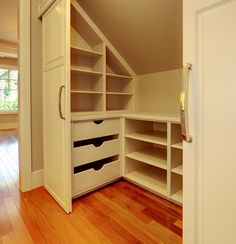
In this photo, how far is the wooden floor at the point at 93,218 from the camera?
118 centimetres

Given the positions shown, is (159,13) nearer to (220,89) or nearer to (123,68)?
(123,68)

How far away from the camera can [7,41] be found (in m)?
4.89

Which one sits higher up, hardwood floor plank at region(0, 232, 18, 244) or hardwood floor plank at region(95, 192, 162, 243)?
hardwood floor plank at region(95, 192, 162, 243)

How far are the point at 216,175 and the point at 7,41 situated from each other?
5.88m

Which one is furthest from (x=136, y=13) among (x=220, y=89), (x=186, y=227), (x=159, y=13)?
(x=186, y=227)

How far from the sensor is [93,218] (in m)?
1.38

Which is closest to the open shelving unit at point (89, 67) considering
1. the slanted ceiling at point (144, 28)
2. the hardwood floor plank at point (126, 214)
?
the slanted ceiling at point (144, 28)

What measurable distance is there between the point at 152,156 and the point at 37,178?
1212 mm

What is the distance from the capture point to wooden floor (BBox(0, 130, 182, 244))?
1.18 metres

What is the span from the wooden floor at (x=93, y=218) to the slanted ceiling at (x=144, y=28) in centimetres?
142

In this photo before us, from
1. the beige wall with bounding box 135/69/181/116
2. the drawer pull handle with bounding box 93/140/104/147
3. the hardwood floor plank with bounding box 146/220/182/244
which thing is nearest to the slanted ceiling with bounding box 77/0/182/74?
the beige wall with bounding box 135/69/181/116

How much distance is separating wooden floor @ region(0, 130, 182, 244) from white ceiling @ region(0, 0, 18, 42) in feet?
9.68

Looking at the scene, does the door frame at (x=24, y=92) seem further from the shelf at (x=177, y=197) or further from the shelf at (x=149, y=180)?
the shelf at (x=177, y=197)

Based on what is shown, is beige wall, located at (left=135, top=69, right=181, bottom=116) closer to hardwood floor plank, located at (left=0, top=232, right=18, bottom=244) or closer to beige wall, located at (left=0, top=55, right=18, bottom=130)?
hardwood floor plank, located at (left=0, top=232, right=18, bottom=244)
